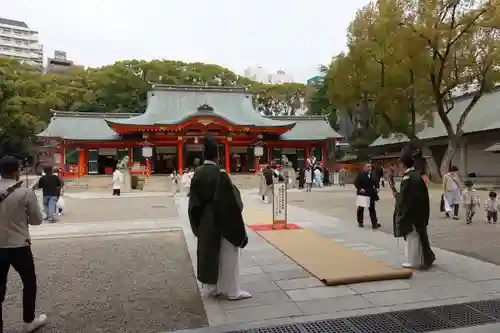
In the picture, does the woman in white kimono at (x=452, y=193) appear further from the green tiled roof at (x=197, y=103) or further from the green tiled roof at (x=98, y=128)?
the green tiled roof at (x=197, y=103)

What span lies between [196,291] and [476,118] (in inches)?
1064

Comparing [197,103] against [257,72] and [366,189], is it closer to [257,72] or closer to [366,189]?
[366,189]

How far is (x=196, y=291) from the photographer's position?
4.56 meters

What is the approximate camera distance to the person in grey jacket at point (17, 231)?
338 cm

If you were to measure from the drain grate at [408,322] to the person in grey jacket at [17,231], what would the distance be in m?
1.92

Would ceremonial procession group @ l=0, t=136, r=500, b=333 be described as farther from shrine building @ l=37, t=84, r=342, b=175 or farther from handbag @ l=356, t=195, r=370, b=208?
shrine building @ l=37, t=84, r=342, b=175

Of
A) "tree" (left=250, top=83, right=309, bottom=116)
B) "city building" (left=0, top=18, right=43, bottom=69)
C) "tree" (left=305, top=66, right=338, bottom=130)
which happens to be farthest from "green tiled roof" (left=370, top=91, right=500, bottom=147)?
"city building" (left=0, top=18, right=43, bottom=69)

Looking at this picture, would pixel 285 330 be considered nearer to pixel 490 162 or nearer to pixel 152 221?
pixel 152 221

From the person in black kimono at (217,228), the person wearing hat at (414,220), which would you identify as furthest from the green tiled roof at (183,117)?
the person in black kimono at (217,228)

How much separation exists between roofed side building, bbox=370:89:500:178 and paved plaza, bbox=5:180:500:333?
1880 cm

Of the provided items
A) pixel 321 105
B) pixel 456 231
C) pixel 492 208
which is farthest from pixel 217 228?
pixel 321 105

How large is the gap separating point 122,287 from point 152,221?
537 cm

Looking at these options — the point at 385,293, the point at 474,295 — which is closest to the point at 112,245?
the point at 385,293

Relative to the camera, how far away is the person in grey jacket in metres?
3.38
